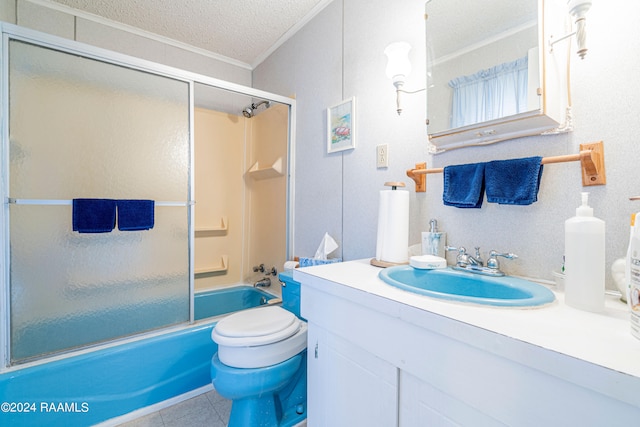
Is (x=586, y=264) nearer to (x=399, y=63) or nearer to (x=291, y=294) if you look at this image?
(x=399, y=63)

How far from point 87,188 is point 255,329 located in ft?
3.89

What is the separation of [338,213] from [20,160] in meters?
1.60

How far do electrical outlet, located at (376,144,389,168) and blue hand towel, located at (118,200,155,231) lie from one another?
129 cm

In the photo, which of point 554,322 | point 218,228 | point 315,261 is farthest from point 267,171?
point 554,322

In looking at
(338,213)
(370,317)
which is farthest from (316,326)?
(338,213)

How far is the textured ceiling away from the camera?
1826 mm

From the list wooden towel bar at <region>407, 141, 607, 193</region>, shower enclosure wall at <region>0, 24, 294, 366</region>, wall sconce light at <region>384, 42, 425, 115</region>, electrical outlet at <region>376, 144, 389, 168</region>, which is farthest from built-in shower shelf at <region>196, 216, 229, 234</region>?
wooden towel bar at <region>407, 141, 607, 193</region>

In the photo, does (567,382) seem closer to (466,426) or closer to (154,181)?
(466,426)

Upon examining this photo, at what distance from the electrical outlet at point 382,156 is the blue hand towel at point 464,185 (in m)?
0.36

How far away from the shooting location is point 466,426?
0.60 meters

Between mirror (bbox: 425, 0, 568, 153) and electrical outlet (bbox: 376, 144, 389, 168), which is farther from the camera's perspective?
electrical outlet (bbox: 376, 144, 389, 168)

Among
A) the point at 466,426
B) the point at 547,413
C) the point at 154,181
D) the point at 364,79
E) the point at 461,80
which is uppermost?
the point at 364,79

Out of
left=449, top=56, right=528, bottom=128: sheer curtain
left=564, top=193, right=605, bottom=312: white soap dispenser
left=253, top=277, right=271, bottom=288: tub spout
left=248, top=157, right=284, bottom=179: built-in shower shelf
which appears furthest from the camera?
left=253, top=277, right=271, bottom=288: tub spout

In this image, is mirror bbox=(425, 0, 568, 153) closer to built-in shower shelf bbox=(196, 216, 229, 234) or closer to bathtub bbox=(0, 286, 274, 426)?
bathtub bbox=(0, 286, 274, 426)
